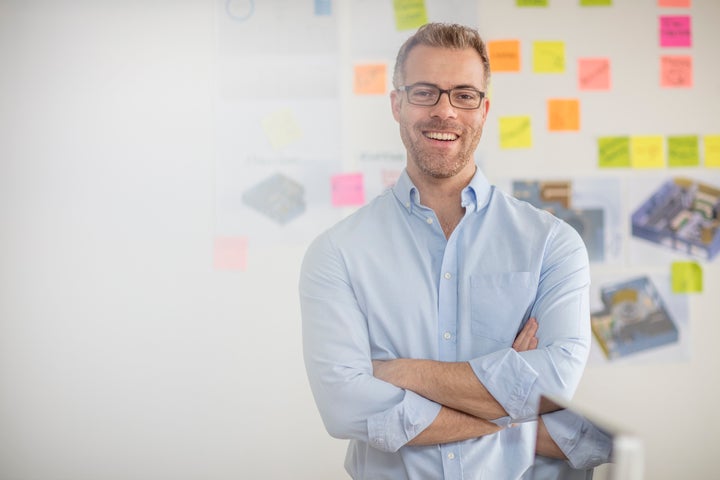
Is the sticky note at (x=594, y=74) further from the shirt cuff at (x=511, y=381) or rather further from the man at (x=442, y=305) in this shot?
the shirt cuff at (x=511, y=381)

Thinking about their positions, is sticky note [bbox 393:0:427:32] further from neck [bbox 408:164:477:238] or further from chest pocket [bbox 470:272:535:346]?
chest pocket [bbox 470:272:535:346]

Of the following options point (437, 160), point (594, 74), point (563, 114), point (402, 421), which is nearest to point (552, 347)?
point (402, 421)

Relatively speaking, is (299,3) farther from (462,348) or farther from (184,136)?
(462,348)

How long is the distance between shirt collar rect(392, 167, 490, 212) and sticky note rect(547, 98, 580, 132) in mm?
882

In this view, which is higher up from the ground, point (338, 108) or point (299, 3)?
point (299, 3)

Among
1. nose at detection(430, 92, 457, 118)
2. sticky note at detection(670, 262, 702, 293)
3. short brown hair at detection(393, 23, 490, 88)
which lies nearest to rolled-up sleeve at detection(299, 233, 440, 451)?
nose at detection(430, 92, 457, 118)

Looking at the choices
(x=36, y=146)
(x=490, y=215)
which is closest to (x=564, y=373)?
(x=490, y=215)

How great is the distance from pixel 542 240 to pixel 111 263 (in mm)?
1378

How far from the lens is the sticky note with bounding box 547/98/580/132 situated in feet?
7.39

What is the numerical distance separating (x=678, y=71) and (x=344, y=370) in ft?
5.38

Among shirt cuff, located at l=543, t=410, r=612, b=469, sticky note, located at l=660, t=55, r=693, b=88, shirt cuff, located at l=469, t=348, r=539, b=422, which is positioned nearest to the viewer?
shirt cuff, located at l=543, t=410, r=612, b=469

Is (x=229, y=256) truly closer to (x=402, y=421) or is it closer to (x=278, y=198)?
(x=278, y=198)

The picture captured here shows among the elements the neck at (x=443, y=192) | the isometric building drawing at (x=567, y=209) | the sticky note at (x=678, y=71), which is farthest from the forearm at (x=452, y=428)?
the sticky note at (x=678, y=71)

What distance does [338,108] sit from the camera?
7.23ft
